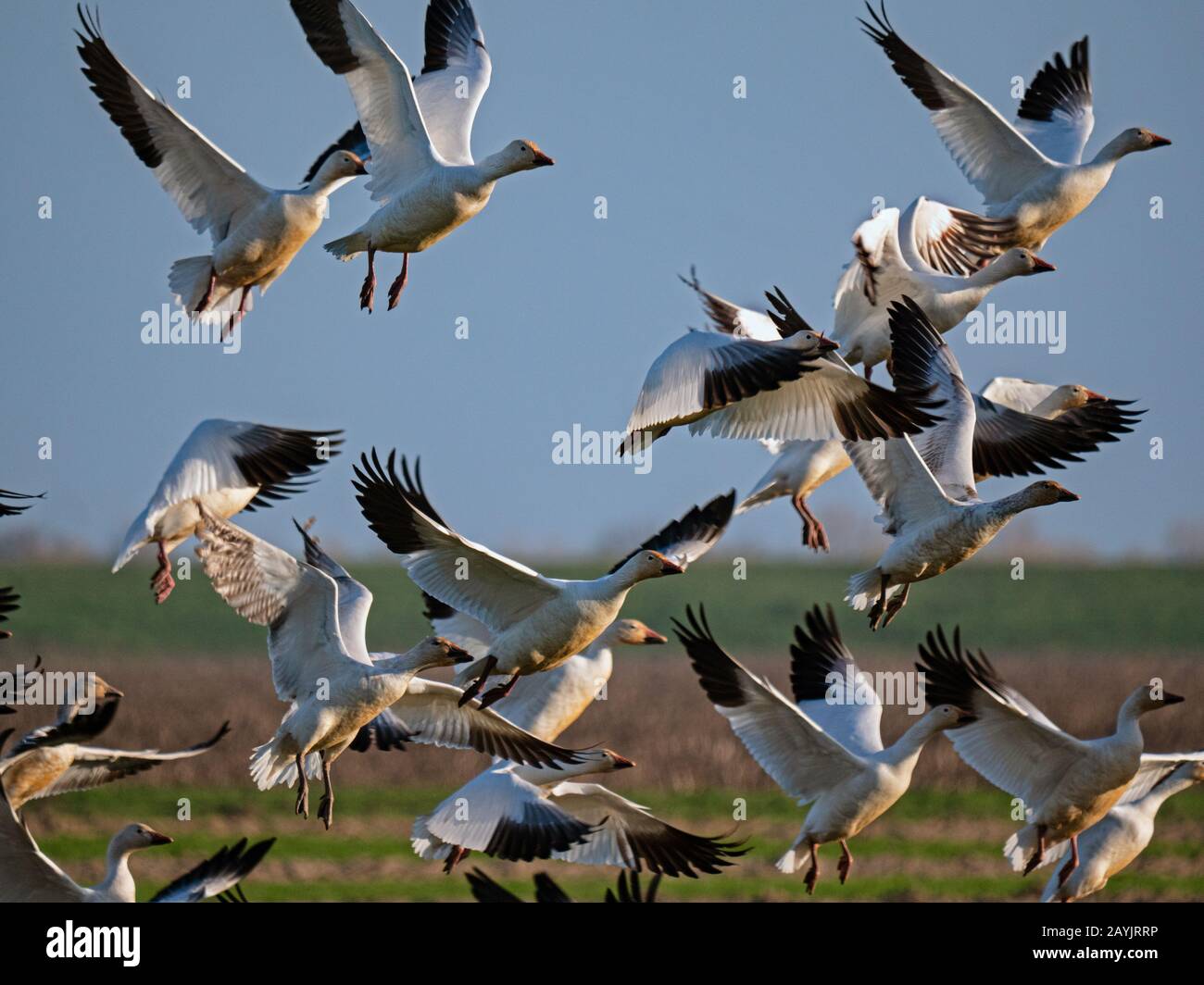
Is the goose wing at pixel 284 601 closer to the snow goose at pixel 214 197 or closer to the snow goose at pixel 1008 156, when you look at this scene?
the snow goose at pixel 214 197

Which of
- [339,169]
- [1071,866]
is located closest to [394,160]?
[339,169]

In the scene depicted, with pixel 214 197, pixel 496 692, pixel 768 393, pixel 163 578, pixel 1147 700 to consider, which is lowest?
pixel 1147 700

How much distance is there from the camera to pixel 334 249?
33.2 feet

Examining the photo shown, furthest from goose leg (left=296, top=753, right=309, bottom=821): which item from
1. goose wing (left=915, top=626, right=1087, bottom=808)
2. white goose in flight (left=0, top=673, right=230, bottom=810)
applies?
goose wing (left=915, top=626, right=1087, bottom=808)

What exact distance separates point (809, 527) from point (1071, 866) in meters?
2.33

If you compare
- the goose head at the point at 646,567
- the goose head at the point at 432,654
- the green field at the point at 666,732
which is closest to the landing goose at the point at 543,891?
the goose head at the point at 432,654

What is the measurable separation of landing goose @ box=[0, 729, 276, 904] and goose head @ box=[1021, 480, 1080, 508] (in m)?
3.98

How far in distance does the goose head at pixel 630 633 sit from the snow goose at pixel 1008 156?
309 cm

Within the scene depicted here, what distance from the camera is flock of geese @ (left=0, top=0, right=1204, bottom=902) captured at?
860 cm

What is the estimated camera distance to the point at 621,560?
31.8 ft

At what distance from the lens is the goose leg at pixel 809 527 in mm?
10609

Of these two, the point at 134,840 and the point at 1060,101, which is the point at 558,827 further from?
the point at 1060,101
